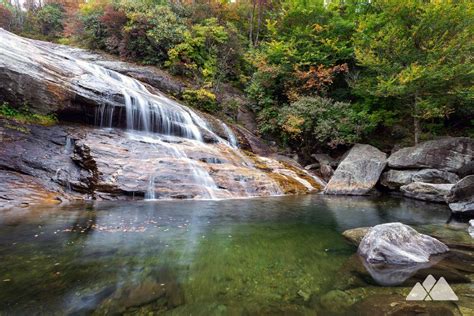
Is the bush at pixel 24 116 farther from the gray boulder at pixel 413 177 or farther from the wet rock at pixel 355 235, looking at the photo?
the gray boulder at pixel 413 177

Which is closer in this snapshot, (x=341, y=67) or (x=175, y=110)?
(x=175, y=110)

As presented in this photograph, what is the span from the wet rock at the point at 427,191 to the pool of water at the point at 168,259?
3.16 m

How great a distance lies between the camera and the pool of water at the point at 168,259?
246 centimetres

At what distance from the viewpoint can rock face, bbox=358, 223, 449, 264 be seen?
3475mm

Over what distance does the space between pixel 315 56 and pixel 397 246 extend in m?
14.4

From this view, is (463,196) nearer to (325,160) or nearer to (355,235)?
(355,235)

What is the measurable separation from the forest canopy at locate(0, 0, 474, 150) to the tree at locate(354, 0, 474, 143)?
0.04 m

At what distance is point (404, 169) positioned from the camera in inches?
428

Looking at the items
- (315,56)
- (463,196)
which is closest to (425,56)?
(315,56)

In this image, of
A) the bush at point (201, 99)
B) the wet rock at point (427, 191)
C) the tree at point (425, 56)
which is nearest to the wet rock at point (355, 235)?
the wet rock at point (427, 191)

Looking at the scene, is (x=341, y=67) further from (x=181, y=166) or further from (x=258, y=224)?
(x=258, y=224)

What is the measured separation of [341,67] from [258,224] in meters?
13.2

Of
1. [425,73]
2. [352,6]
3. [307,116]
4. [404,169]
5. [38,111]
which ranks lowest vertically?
[404,169]

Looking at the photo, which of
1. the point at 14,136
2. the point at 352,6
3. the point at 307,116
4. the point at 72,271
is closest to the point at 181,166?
the point at 14,136
